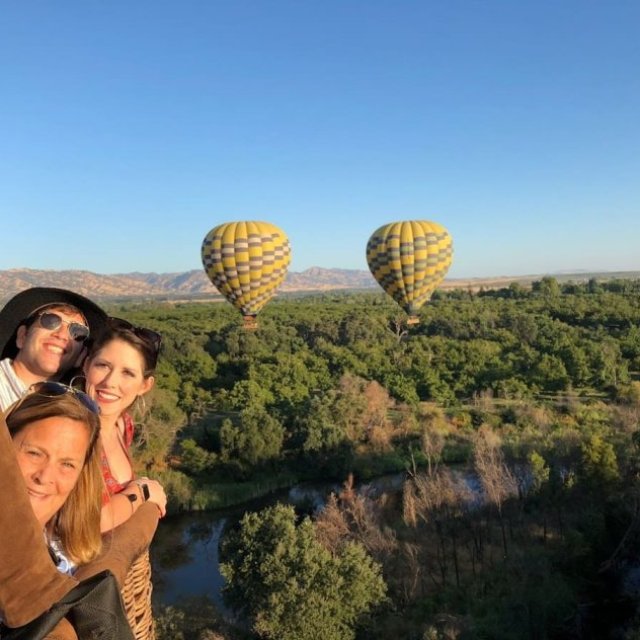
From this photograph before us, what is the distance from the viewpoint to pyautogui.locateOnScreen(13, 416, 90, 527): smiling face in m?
1.36

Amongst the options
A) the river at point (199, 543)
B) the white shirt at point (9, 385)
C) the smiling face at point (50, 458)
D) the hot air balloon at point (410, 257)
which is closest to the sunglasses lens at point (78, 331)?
the white shirt at point (9, 385)

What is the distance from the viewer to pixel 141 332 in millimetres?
2158

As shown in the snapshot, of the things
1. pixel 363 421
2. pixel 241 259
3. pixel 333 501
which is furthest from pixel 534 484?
pixel 241 259

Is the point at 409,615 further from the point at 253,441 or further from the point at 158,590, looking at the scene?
the point at 253,441

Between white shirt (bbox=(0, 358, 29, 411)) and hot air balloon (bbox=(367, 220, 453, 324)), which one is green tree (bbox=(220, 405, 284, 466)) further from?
white shirt (bbox=(0, 358, 29, 411))

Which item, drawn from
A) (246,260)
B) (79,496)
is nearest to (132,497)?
(79,496)

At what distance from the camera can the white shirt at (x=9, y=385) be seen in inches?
72.1

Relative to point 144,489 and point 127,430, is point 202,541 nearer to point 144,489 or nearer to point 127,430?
point 127,430

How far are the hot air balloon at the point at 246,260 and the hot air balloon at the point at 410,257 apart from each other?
4275 millimetres

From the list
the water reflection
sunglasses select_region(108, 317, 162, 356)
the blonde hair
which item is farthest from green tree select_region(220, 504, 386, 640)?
the blonde hair

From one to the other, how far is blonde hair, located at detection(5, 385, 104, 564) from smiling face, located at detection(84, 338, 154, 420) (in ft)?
2.08

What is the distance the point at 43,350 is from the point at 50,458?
680mm

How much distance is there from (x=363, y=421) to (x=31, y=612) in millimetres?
22253

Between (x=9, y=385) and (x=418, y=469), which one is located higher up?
(x=9, y=385)
